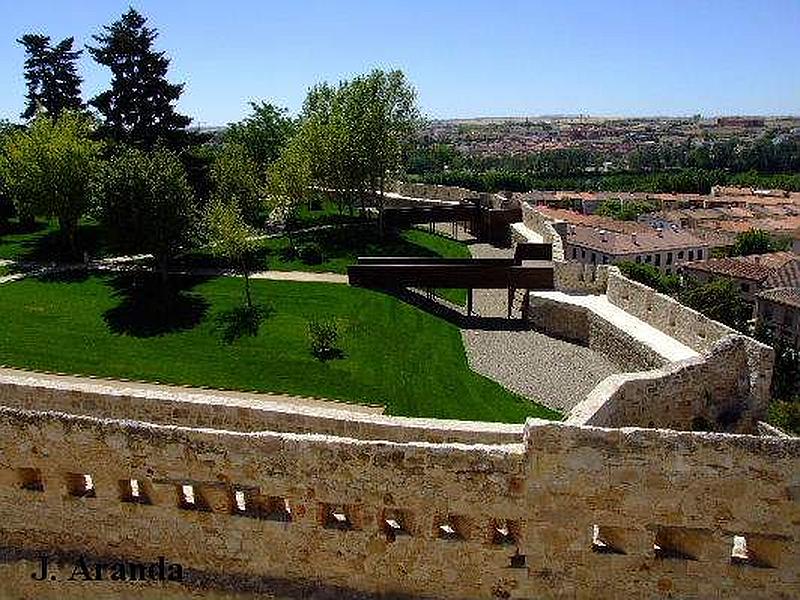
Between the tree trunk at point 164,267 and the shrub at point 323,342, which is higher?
the tree trunk at point 164,267

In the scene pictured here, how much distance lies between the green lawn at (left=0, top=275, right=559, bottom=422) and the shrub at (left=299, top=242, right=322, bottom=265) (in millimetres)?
3280

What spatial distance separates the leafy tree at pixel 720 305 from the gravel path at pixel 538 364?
109ft

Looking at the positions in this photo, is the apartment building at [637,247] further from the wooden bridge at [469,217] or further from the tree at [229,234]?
the tree at [229,234]

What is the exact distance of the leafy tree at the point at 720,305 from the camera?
5325 centimetres

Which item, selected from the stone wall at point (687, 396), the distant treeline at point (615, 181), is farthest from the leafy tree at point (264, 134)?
the distant treeline at point (615, 181)

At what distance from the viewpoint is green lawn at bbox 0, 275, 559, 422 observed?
19.4 metres

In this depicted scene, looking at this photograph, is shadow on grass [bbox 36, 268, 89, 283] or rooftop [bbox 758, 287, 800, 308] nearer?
shadow on grass [bbox 36, 268, 89, 283]

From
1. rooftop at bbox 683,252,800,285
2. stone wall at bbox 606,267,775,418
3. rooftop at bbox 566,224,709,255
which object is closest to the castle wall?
stone wall at bbox 606,267,775,418

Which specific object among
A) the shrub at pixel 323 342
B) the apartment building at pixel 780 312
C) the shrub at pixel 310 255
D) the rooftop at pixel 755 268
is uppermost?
the shrub at pixel 310 255

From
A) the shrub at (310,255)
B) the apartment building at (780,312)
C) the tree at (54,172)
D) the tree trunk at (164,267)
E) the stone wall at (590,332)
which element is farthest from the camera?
the apartment building at (780,312)

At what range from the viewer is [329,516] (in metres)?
10.1

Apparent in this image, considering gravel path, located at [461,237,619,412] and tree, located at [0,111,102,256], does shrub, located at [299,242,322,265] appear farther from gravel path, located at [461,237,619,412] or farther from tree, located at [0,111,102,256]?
gravel path, located at [461,237,619,412]

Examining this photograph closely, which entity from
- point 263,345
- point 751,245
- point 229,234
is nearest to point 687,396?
point 263,345

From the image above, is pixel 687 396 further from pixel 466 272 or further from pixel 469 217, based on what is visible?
pixel 469 217
